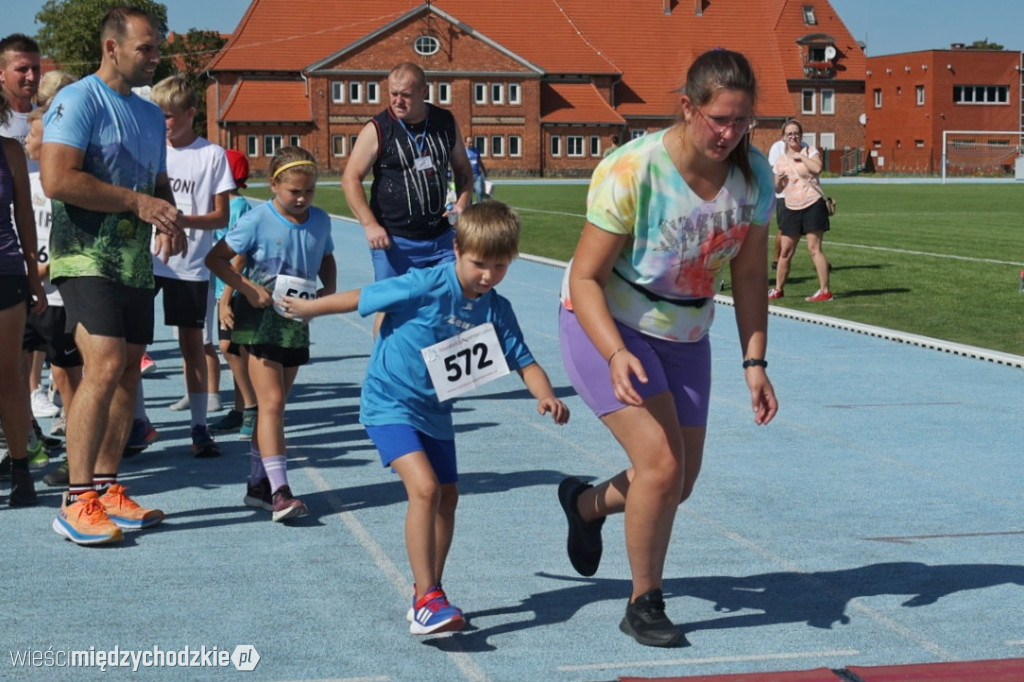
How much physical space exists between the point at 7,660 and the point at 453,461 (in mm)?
1629

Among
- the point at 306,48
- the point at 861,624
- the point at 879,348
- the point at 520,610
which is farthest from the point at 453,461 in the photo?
the point at 306,48

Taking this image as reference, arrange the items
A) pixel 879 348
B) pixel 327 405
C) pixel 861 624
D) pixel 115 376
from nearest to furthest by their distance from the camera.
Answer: pixel 861 624 < pixel 115 376 < pixel 327 405 < pixel 879 348

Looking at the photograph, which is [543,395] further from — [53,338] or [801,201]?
[801,201]

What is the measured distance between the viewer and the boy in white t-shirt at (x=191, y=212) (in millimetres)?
7980

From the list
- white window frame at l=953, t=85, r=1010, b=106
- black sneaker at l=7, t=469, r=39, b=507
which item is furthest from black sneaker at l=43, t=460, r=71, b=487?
white window frame at l=953, t=85, r=1010, b=106

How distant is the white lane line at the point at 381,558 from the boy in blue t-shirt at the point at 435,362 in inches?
9.2

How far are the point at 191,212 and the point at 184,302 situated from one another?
57cm

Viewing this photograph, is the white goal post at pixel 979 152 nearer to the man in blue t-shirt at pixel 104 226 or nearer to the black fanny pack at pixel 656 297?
the man in blue t-shirt at pixel 104 226

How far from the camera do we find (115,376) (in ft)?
21.1

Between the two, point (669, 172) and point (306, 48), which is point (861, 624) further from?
point (306, 48)

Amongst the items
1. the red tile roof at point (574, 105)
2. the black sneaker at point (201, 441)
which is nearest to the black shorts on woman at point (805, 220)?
the black sneaker at point (201, 441)

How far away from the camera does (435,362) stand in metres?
5.07

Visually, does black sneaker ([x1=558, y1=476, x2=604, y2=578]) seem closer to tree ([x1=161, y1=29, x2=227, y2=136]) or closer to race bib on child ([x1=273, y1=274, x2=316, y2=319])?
race bib on child ([x1=273, y1=274, x2=316, y2=319])

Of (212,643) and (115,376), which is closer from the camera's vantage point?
(212,643)
